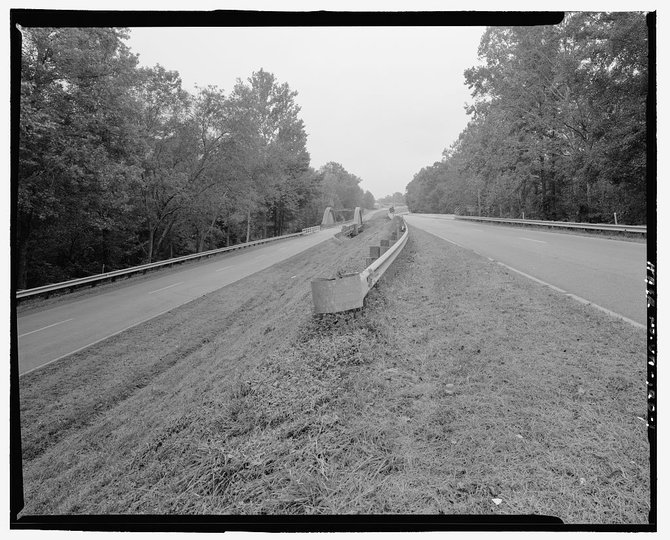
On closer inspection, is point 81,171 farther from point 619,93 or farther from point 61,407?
point 619,93

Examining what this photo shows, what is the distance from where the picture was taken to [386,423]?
2156 mm

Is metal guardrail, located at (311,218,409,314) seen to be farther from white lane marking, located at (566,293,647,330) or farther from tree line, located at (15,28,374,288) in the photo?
white lane marking, located at (566,293,647,330)

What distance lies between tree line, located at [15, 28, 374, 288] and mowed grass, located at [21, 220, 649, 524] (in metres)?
3.08

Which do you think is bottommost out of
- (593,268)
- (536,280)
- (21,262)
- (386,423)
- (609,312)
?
(386,423)

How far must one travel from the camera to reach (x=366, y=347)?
3400 mm

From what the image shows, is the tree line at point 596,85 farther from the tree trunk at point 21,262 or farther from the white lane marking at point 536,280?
the tree trunk at point 21,262

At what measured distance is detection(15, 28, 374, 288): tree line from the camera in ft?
22.2

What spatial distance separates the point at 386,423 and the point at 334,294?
2.06m

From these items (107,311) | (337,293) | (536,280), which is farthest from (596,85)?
(107,311)

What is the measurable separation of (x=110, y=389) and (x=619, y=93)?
7356 millimetres

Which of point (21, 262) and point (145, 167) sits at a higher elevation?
point (145, 167)

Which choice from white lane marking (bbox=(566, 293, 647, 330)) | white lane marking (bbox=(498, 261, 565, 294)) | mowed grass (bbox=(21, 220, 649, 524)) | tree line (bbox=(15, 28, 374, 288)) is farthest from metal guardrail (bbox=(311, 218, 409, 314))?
white lane marking (bbox=(498, 261, 565, 294))

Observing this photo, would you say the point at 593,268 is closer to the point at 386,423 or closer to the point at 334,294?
the point at 334,294

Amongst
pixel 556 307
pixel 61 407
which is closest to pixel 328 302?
pixel 556 307
